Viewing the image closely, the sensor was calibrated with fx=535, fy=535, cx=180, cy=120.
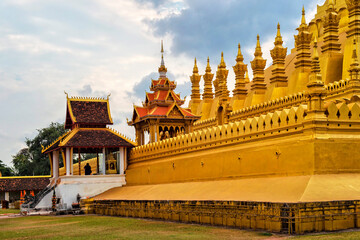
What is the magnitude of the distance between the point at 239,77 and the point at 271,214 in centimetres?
2169

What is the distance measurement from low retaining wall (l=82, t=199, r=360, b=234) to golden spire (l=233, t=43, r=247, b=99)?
637 inches

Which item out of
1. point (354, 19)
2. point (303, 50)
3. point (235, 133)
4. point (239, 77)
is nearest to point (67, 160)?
point (235, 133)

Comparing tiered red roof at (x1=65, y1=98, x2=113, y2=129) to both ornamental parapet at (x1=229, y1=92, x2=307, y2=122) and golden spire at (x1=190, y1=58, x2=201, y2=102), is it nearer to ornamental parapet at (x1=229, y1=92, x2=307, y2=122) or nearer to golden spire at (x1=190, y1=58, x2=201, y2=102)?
ornamental parapet at (x1=229, y1=92, x2=307, y2=122)

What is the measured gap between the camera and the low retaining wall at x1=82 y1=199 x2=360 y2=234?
13.1 meters

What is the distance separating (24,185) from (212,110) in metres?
18.2

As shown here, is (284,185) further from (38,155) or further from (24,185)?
(38,155)

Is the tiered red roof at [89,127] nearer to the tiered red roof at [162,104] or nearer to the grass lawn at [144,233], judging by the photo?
the tiered red roof at [162,104]

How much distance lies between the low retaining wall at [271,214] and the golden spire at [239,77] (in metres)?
16.2

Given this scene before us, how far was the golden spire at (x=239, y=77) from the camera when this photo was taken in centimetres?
3428

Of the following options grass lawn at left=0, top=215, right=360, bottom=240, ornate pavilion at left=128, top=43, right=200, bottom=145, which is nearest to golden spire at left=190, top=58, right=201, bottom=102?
ornate pavilion at left=128, top=43, right=200, bottom=145

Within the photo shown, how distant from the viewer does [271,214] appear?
13.8m

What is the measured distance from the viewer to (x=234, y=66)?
3509 centimetres

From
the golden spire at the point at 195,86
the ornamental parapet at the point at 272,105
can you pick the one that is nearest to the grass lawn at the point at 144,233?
the ornamental parapet at the point at 272,105

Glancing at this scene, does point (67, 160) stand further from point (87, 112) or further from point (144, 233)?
point (144, 233)
